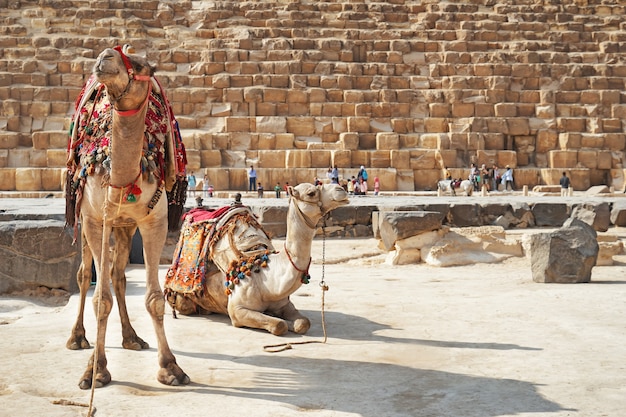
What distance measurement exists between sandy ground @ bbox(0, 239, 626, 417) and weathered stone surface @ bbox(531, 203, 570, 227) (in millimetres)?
6520

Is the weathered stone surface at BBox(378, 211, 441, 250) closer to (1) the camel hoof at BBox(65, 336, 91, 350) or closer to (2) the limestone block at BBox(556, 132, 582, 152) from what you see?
(1) the camel hoof at BBox(65, 336, 91, 350)

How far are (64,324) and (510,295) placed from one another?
13.4ft

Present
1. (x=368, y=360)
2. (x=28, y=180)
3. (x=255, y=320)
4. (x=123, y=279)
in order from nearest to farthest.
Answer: (x=368, y=360) → (x=123, y=279) → (x=255, y=320) → (x=28, y=180)

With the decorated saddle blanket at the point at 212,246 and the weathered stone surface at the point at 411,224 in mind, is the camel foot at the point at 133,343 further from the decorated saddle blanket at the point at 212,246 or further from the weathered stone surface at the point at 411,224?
the weathered stone surface at the point at 411,224

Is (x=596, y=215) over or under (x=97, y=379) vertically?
under

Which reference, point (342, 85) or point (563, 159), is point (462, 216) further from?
point (342, 85)

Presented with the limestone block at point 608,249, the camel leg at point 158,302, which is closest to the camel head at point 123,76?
the camel leg at point 158,302

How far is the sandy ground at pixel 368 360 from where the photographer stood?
4.27 meters

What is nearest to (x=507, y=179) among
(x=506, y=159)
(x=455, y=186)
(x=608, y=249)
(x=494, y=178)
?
(x=494, y=178)

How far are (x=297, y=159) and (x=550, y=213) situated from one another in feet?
33.8

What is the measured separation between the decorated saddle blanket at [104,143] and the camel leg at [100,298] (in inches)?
9.2

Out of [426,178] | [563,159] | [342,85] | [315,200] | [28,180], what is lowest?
[426,178]

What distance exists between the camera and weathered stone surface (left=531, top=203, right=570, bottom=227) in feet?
47.1

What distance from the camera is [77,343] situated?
5566mm
